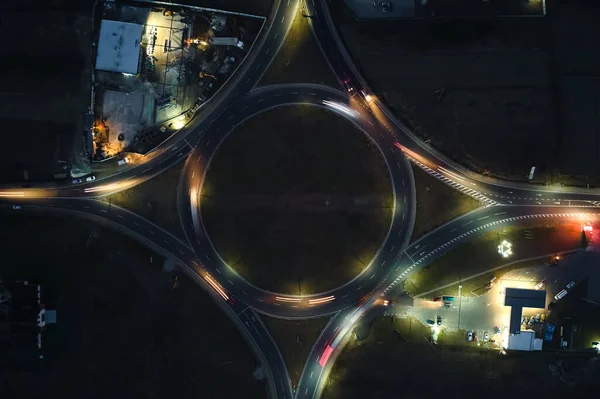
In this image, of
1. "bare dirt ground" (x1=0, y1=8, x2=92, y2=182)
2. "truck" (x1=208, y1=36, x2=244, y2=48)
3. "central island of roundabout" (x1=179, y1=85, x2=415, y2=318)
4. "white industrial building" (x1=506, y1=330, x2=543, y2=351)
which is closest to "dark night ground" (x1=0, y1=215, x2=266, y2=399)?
"central island of roundabout" (x1=179, y1=85, x2=415, y2=318)

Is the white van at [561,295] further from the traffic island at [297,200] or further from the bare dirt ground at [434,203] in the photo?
the traffic island at [297,200]

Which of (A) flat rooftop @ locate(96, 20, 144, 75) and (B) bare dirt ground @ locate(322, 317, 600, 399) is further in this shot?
(A) flat rooftop @ locate(96, 20, 144, 75)

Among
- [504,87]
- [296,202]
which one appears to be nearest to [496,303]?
[504,87]

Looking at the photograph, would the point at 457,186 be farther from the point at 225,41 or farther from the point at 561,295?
the point at 225,41

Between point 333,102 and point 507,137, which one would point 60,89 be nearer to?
point 333,102

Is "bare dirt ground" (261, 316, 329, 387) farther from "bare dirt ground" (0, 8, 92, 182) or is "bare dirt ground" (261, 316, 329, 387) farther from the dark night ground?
"bare dirt ground" (0, 8, 92, 182)

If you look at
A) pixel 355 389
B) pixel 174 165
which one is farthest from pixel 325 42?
pixel 355 389

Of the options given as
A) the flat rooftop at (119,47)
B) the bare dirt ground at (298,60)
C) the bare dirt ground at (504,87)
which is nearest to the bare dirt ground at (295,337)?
the bare dirt ground at (504,87)
